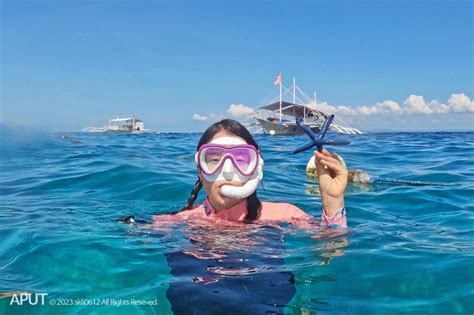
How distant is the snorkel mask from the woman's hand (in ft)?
2.00

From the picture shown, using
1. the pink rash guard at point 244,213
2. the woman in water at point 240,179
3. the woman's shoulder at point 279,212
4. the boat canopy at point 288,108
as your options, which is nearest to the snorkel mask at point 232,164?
the woman in water at point 240,179

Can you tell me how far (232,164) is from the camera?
3809 millimetres

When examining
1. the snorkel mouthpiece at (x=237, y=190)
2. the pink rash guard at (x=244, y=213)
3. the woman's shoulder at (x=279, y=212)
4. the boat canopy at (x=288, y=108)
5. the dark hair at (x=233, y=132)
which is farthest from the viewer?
the boat canopy at (x=288, y=108)

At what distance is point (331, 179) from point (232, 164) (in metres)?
0.86

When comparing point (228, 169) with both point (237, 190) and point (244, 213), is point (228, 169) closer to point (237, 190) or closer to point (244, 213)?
point (237, 190)

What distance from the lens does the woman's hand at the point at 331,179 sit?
352 centimetres

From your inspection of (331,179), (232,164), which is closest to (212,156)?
(232,164)

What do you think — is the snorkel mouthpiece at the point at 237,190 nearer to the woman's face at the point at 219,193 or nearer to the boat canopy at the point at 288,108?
the woman's face at the point at 219,193

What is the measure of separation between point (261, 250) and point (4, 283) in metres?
2.05

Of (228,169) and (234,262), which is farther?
(228,169)

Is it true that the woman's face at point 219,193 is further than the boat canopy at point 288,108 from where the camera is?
No

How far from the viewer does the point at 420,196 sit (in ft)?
24.3

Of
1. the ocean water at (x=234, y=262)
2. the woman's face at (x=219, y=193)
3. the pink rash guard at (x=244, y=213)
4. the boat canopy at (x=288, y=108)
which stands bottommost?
the ocean water at (x=234, y=262)

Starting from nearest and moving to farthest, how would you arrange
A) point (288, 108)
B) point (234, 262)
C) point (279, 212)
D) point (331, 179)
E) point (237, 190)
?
1. point (234, 262)
2. point (331, 179)
3. point (237, 190)
4. point (279, 212)
5. point (288, 108)
